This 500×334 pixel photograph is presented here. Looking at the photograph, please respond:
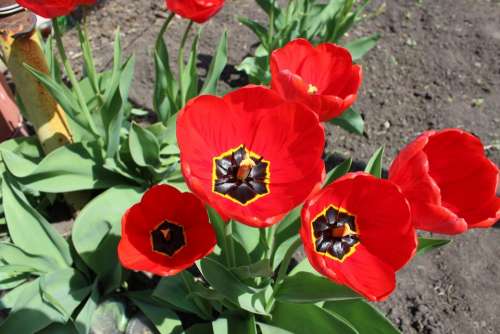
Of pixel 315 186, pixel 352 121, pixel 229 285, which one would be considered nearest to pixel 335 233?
pixel 315 186

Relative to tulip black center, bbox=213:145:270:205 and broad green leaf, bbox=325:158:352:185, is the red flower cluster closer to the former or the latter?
tulip black center, bbox=213:145:270:205

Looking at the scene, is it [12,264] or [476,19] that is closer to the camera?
[12,264]

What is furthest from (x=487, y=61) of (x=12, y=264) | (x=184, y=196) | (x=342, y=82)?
(x=12, y=264)

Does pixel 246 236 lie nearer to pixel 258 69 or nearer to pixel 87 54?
pixel 87 54

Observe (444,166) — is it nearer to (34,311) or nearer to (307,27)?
(34,311)

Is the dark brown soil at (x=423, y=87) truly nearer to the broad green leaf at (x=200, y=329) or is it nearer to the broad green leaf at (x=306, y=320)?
the broad green leaf at (x=306, y=320)

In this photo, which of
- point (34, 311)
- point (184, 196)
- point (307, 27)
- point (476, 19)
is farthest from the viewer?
point (476, 19)

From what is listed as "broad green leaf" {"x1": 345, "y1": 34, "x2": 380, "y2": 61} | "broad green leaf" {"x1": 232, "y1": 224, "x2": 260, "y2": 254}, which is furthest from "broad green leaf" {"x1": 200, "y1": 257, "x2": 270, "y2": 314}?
"broad green leaf" {"x1": 345, "y1": 34, "x2": 380, "y2": 61}
